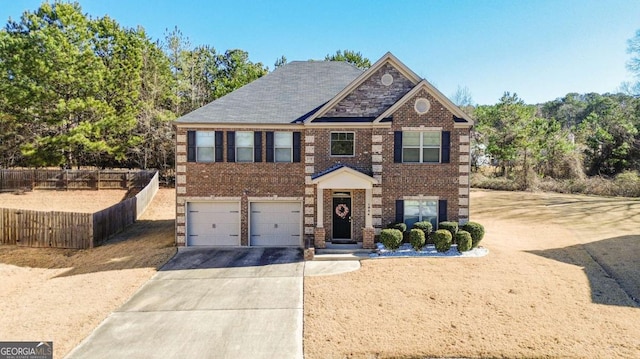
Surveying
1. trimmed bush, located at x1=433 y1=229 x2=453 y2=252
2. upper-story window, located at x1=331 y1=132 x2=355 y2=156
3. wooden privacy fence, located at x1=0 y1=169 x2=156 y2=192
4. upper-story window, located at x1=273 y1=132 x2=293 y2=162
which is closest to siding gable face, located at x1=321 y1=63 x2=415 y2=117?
upper-story window, located at x1=331 y1=132 x2=355 y2=156

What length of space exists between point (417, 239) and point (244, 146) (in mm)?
8576

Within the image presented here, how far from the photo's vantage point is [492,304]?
368 inches

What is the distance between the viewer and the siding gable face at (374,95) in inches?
604

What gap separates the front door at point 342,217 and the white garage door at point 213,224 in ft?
14.7

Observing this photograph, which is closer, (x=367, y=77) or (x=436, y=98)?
(x=436, y=98)

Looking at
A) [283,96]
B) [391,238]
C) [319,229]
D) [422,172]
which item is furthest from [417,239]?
[283,96]

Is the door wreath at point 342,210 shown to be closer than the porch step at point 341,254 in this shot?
No

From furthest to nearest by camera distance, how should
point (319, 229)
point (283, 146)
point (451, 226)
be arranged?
point (283, 146) < point (319, 229) < point (451, 226)

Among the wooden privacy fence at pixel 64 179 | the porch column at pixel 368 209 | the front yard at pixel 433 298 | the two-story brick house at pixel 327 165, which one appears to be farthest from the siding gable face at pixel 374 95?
the wooden privacy fence at pixel 64 179

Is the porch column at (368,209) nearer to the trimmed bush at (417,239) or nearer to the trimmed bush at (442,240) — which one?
the trimmed bush at (417,239)

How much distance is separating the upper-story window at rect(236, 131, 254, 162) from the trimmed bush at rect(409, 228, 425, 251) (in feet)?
25.7

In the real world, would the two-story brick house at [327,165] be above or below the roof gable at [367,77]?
below

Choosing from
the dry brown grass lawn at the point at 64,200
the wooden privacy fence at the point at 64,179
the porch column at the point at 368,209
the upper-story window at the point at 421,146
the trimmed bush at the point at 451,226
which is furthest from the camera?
the wooden privacy fence at the point at 64,179

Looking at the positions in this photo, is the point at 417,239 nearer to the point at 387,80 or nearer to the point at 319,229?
the point at 319,229
